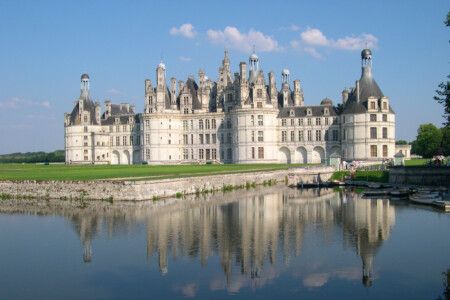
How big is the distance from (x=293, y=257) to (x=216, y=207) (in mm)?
13460

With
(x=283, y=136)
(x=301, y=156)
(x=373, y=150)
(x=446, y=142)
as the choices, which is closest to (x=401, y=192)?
(x=373, y=150)

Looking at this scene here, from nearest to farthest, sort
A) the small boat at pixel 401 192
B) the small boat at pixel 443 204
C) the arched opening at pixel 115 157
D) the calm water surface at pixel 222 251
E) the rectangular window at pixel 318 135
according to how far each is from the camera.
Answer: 1. the calm water surface at pixel 222 251
2. the small boat at pixel 443 204
3. the small boat at pixel 401 192
4. the rectangular window at pixel 318 135
5. the arched opening at pixel 115 157

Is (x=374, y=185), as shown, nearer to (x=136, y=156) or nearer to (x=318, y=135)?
(x=318, y=135)

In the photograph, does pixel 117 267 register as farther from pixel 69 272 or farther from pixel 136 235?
pixel 136 235

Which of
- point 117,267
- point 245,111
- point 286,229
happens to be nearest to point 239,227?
point 286,229

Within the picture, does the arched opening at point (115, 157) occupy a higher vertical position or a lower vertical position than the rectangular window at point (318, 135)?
lower

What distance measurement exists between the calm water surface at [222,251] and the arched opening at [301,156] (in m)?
38.0

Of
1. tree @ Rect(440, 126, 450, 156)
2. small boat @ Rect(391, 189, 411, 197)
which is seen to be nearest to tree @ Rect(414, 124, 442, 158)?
tree @ Rect(440, 126, 450, 156)

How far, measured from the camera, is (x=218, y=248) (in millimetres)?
20422

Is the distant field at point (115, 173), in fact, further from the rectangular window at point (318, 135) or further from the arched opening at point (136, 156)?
the arched opening at point (136, 156)

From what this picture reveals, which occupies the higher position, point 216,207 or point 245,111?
point 245,111

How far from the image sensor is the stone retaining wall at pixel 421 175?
3850cm

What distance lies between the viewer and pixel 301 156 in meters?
70.9

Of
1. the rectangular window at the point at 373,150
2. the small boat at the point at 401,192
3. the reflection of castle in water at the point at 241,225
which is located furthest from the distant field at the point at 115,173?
the rectangular window at the point at 373,150
